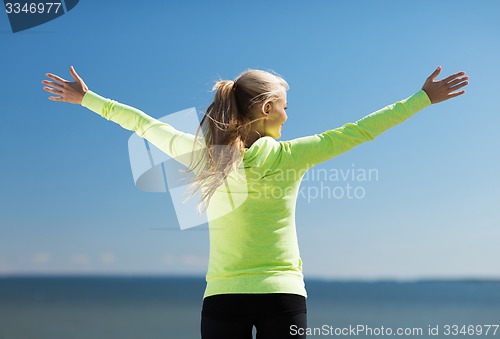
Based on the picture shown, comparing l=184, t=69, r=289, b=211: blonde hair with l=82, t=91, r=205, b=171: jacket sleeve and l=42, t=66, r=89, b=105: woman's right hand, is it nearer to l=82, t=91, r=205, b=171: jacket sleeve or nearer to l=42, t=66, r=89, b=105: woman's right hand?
l=82, t=91, r=205, b=171: jacket sleeve

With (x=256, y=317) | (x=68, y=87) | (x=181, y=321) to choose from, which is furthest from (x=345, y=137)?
(x=181, y=321)

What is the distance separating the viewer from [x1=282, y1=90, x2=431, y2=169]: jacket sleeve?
192cm

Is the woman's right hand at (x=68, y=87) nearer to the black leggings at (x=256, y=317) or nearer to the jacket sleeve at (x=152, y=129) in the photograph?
the jacket sleeve at (x=152, y=129)

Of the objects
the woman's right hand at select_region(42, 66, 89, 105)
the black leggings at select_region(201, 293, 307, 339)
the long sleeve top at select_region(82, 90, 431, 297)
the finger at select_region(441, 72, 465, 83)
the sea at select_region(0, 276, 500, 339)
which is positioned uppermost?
the woman's right hand at select_region(42, 66, 89, 105)

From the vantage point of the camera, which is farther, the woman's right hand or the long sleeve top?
the woman's right hand

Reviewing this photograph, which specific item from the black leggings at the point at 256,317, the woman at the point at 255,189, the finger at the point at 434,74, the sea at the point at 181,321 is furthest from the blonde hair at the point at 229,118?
the sea at the point at 181,321

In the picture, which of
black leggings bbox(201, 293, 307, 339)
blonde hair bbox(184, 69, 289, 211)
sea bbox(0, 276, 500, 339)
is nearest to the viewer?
black leggings bbox(201, 293, 307, 339)

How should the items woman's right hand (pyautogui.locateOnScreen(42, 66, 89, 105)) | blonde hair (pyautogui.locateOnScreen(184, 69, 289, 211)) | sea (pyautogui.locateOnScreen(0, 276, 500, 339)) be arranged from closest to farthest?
blonde hair (pyautogui.locateOnScreen(184, 69, 289, 211)), woman's right hand (pyautogui.locateOnScreen(42, 66, 89, 105)), sea (pyautogui.locateOnScreen(0, 276, 500, 339))

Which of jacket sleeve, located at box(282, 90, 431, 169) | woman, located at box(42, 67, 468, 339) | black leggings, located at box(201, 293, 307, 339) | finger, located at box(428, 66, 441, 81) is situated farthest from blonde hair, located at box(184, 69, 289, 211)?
finger, located at box(428, 66, 441, 81)

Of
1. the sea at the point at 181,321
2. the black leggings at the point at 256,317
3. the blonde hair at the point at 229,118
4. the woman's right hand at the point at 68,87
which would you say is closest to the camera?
the black leggings at the point at 256,317

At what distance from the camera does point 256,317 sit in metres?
1.84

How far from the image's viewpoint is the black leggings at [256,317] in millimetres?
1835

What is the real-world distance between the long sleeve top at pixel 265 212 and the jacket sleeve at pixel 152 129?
19 centimetres

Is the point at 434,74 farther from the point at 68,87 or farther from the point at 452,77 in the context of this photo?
the point at 68,87
